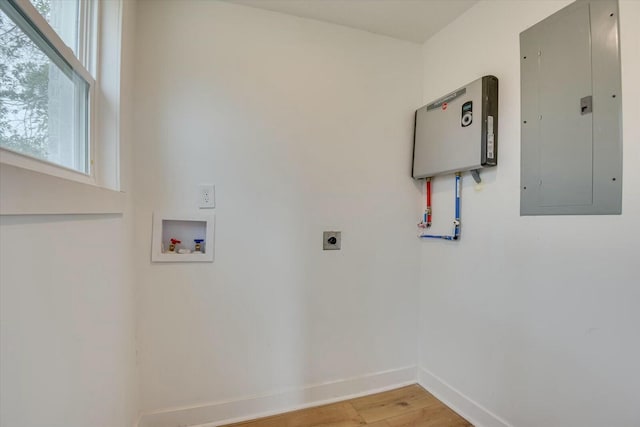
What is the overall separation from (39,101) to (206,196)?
0.83 meters

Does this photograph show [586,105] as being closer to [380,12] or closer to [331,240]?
[380,12]

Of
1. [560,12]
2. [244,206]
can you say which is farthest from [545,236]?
[244,206]

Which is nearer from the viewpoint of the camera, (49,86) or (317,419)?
(49,86)

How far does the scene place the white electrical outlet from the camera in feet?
5.25

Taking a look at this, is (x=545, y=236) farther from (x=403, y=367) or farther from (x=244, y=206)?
(x=244, y=206)

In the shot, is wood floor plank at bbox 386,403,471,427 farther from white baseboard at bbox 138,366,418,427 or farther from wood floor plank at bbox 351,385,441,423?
white baseboard at bbox 138,366,418,427

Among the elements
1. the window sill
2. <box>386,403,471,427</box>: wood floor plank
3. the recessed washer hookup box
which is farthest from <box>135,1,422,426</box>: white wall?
the window sill

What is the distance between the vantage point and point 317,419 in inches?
65.2

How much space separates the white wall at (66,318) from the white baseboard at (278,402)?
262 millimetres

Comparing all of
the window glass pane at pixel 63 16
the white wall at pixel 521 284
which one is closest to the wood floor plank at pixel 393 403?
the white wall at pixel 521 284

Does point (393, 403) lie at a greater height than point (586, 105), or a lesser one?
lesser

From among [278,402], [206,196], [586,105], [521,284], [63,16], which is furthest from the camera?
[278,402]

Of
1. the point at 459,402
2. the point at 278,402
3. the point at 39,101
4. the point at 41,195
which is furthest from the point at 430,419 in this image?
the point at 39,101

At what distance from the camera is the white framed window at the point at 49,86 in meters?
0.70
